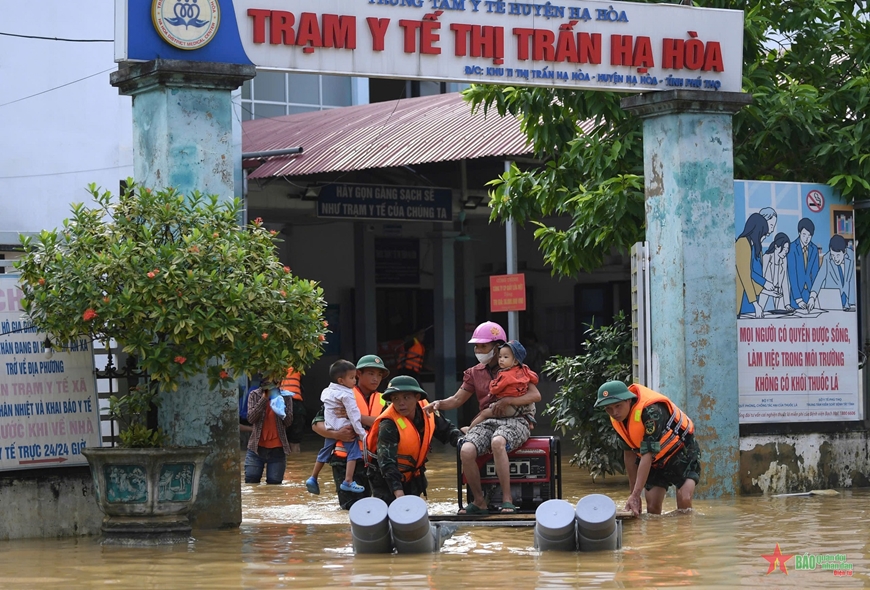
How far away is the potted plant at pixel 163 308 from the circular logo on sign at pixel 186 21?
3.98 feet

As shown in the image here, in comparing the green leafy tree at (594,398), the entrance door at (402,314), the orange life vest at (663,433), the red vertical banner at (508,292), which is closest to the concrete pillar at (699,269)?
the green leafy tree at (594,398)

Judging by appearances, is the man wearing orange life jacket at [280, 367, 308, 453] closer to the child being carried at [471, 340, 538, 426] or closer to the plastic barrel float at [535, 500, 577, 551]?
the child being carried at [471, 340, 538, 426]

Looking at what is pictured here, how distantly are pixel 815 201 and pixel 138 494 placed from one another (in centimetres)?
691

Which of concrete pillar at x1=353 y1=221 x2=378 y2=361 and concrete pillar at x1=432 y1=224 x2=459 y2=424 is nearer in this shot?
concrete pillar at x1=432 y1=224 x2=459 y2=424

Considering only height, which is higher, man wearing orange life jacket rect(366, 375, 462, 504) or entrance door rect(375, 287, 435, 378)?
entrance door rect(375, 287, 435, 378)

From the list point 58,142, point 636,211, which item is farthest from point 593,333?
point 58,142

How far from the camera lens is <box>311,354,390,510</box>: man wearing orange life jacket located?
37.4 ft

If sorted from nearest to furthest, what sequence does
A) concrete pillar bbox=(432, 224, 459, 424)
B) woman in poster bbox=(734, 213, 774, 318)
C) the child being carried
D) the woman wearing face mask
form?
the woman wearing face mask → the child being carried → woman in poster bbox=(734, 213, 774, 318) → concrete pillar bbox=(432, 224, 459, 424)

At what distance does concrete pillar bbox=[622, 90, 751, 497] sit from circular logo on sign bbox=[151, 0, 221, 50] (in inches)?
155

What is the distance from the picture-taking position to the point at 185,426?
971 centimetres

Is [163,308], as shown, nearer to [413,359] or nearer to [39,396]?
[39,396]

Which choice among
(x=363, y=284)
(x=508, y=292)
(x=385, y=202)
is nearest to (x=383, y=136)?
(x=385, y=202)

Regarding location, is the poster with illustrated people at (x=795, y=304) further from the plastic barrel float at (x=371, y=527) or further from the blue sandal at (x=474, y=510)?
the plastic barrel float at (x=371, y=527)

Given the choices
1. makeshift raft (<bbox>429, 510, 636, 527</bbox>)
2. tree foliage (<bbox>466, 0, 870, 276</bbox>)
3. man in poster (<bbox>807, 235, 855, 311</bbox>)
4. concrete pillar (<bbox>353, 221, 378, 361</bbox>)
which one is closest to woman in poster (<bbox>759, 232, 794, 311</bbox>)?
man in poster (<bbox>807, 235, 855, 311</bbox>)
